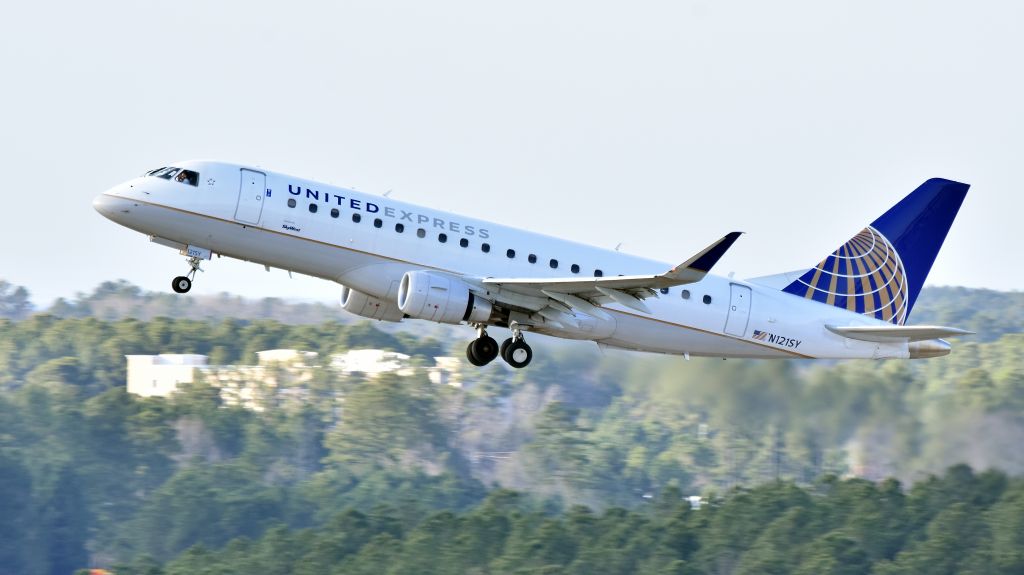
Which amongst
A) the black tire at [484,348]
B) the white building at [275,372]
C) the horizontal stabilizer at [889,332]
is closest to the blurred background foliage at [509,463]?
the white building at [275,372]

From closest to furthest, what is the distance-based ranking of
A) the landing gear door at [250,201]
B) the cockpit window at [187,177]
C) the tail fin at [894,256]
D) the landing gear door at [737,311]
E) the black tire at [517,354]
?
the landing gear door at [250,201], the cockpit window at [187,177], the black tire at [517,354], the landing gear door at [737,311], the tail fin at [894,256]

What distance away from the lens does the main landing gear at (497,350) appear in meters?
37.1

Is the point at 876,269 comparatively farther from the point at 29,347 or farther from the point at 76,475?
the point at 29,347

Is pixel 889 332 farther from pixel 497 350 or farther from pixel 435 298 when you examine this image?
pixel 435 298

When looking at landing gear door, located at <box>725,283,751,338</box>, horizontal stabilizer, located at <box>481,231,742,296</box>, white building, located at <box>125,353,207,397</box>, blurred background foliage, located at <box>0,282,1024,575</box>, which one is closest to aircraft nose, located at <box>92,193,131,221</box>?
horizontal stabilizer, located at <box>481,231,742,296</box>

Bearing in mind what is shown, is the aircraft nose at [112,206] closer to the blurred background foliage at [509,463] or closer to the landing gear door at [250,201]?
the landing gear door at [250,201]

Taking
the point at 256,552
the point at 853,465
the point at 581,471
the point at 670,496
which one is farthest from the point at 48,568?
the point at 853,465

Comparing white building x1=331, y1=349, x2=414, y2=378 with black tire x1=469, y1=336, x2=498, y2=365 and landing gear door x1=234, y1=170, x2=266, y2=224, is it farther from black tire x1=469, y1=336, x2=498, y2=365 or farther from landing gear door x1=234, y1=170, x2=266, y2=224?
landing gear door x1=234, y1=170, x2=266, y2=224

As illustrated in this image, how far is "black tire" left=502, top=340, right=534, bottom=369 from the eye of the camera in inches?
1478

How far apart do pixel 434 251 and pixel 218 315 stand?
3772 inches

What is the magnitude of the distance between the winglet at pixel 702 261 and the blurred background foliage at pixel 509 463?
55.2 feet

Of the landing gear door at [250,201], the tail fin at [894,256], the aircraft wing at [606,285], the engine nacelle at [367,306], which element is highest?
the tail fin at [894,256]

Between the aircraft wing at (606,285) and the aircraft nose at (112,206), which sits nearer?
the aircraft wing at (606,285)

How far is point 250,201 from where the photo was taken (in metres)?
34.7
